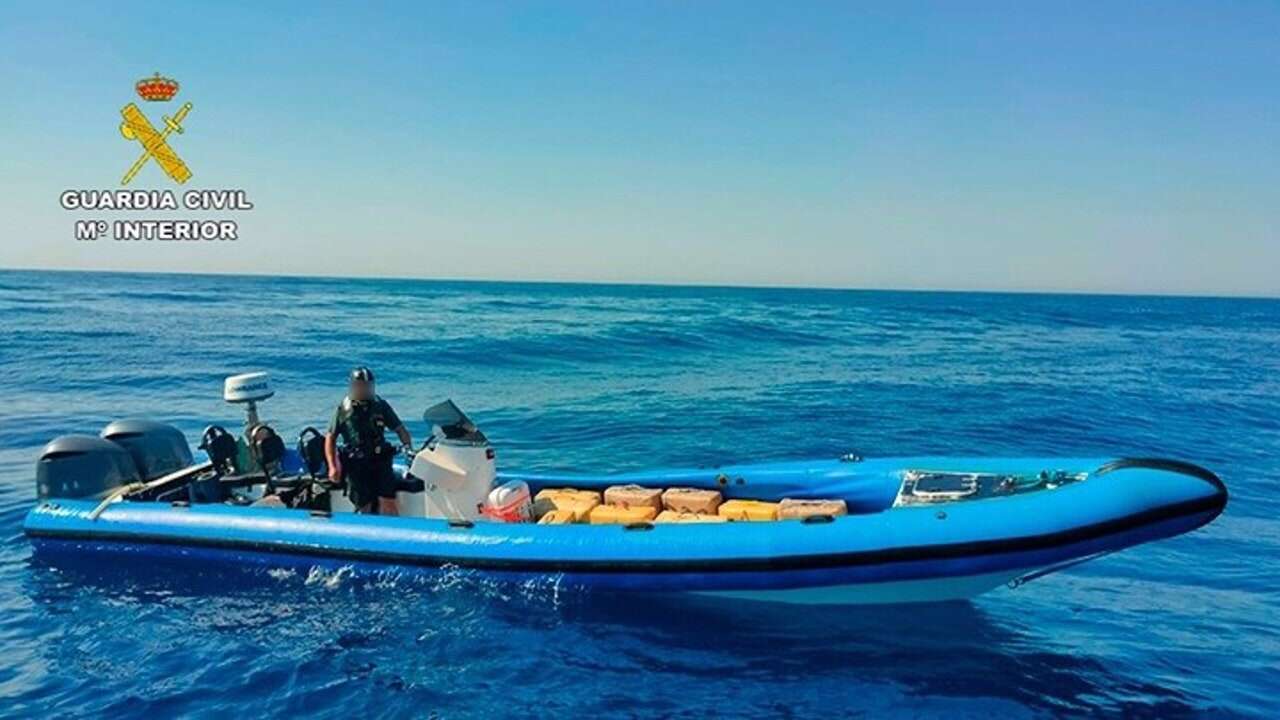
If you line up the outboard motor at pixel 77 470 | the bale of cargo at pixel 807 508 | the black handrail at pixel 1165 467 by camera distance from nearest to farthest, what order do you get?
1. the black handrail at pixel 1165 467
2. the bale of cargo at pixel 807 508
3. the outboard motor at pixel 77 470

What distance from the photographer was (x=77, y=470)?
8.03 m

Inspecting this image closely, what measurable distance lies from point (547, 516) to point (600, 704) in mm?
2342

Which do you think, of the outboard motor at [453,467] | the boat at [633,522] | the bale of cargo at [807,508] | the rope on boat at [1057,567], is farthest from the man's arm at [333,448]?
the rope on boat at [1057,567]

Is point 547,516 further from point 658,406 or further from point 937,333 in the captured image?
point 937,333

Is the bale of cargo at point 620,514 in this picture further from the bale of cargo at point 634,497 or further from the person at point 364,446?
the person at point 364,446

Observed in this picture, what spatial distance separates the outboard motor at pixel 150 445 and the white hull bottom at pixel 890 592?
18.1 ft

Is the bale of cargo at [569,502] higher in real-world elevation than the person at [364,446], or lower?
lower

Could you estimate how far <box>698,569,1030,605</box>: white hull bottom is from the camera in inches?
243

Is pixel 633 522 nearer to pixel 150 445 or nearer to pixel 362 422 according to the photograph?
pixel 362 422

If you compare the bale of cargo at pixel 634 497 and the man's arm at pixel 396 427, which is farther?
the bale of cargo at pixel 634 497

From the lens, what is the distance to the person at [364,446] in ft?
23.4

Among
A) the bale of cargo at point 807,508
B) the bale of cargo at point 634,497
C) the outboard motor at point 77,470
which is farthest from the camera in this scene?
the outboard motor at point 77,470

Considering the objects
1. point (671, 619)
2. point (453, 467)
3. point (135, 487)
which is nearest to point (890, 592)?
point (671, 619)

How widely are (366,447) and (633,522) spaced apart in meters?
2.30
